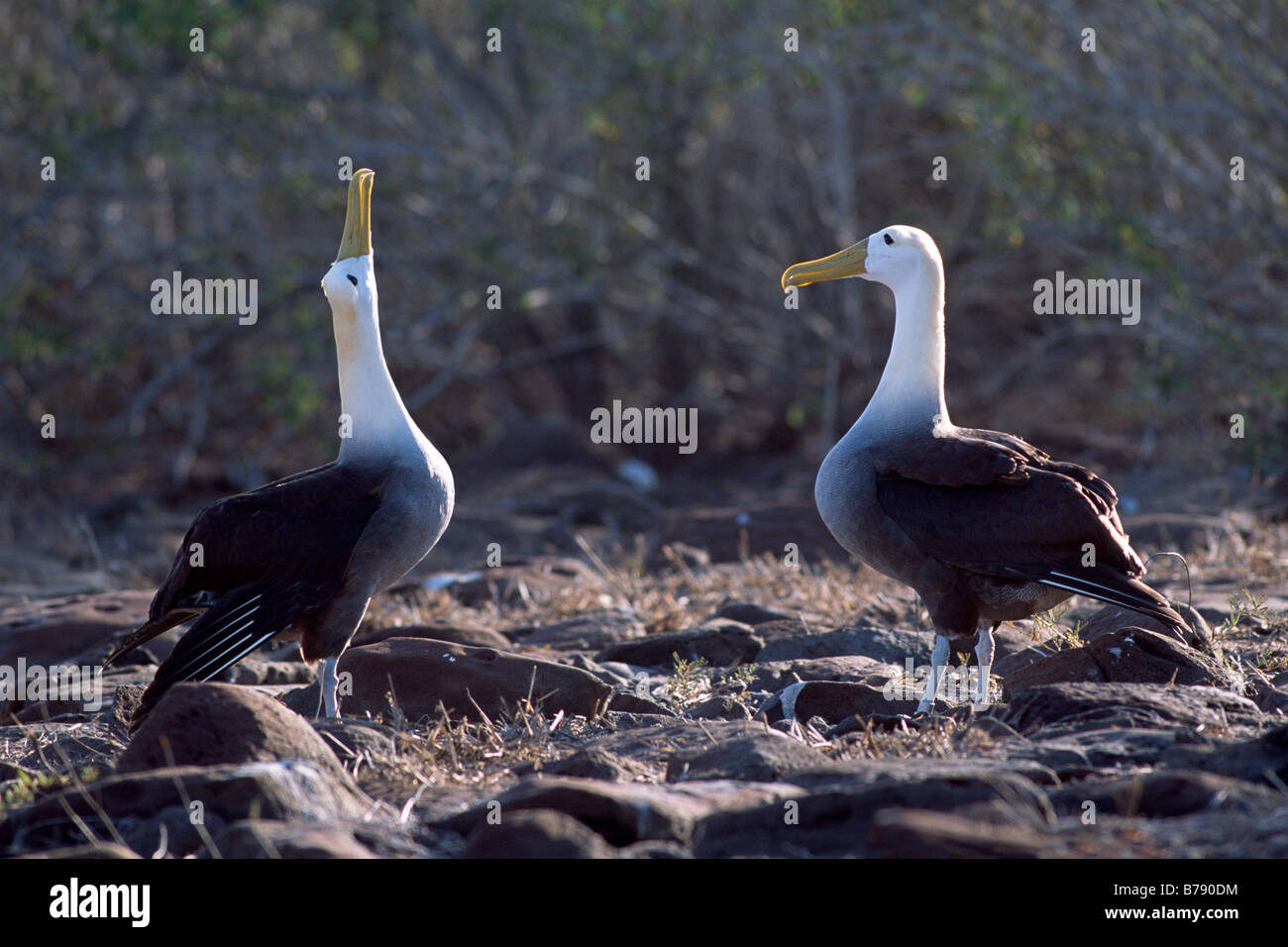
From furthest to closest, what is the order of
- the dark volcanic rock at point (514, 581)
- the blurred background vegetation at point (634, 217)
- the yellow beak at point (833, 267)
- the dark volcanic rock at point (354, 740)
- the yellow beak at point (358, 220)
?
1. the blurred background vegetation at point (634, 217)
2. the dark volcanic rock at point (514, 581)
3. the yellow beak at point (833, 267)
4. the yellow beak at point (358, 220)
5. the dark volcanic rock at point (354, 740)

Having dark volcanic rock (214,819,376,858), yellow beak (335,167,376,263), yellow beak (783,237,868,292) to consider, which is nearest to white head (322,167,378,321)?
yellow beak (335,167,376,263)

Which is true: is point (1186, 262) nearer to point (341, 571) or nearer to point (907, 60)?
point (907, 60)

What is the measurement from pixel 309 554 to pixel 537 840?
198 cm

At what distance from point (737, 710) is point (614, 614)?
1.81m

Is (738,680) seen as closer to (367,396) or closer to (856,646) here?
(856,646)

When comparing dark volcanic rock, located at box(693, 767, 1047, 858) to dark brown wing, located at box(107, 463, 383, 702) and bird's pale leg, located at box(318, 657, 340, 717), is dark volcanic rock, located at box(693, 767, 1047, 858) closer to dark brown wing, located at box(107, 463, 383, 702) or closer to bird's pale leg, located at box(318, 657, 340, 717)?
bird's pale leg, located at box(318, 657, 340, 717)

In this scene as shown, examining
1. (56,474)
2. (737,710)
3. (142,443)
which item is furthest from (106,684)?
(142,443)

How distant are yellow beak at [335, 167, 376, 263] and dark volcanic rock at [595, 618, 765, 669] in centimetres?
174

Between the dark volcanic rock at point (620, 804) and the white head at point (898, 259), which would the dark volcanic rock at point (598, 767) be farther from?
the white head at point (898, 259)

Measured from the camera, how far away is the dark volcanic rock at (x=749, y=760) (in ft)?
12.6

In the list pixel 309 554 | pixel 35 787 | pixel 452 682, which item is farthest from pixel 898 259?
pixel 35 787

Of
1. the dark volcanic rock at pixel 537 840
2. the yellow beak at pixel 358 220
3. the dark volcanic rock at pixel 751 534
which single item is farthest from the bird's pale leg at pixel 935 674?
the dark volcanic rock at pixel 751 534

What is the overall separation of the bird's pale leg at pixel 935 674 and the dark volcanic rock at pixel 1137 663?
0.96ft

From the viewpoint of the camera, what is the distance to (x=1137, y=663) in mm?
4582
